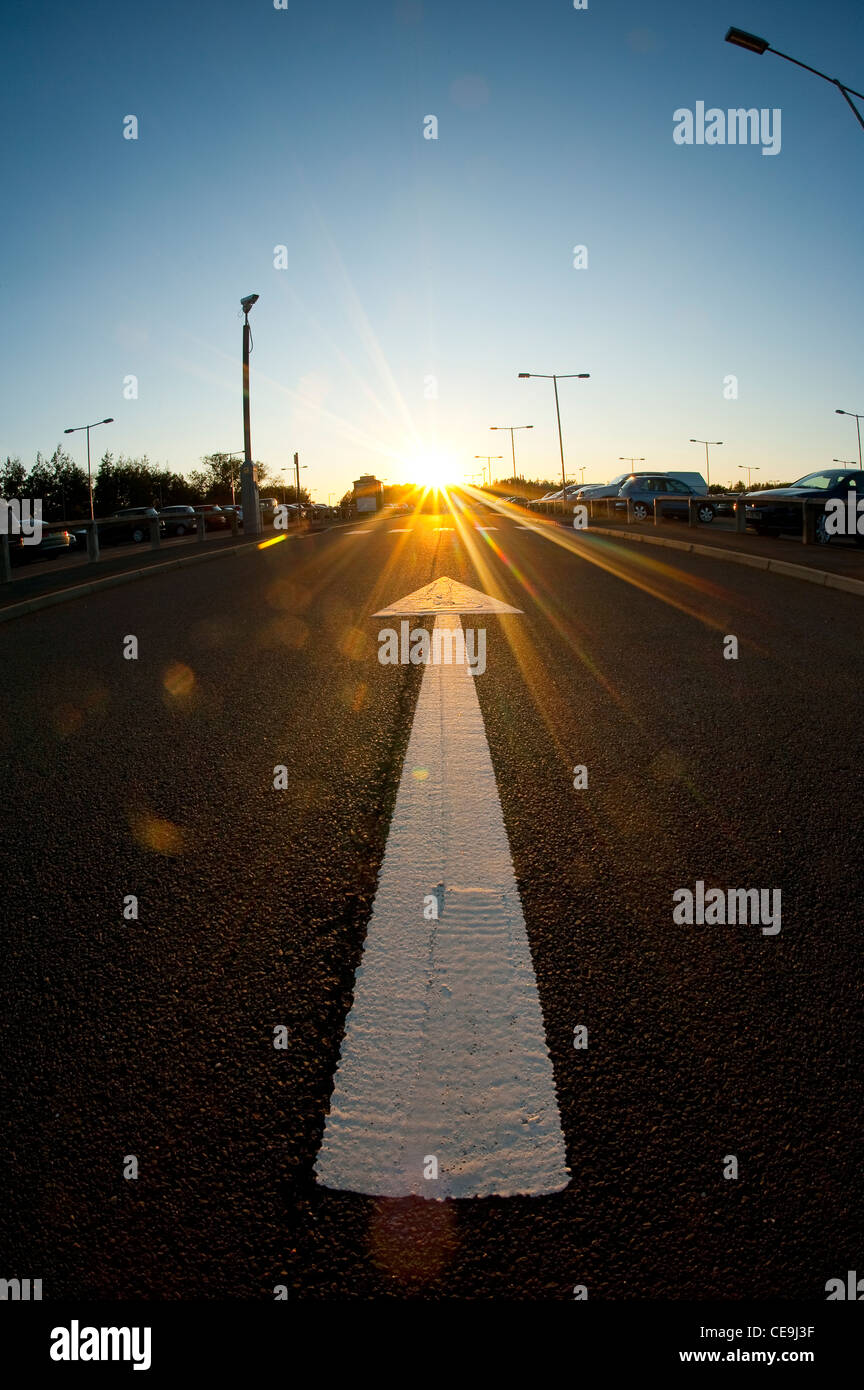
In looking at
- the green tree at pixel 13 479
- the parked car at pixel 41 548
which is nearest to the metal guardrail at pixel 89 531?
the parked car at pixel 41 548

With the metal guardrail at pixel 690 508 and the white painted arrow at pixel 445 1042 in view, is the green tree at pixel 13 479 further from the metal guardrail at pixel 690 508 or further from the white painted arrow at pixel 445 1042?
the white painted arrow at pixel 445 1042

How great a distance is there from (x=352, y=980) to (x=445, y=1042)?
33cm

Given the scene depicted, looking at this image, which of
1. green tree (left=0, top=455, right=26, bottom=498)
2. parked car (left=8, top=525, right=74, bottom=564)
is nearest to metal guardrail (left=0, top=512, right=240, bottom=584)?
parked car (left=8, top=525, right=74, bottom=564)

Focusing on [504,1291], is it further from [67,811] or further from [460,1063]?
[67,811]

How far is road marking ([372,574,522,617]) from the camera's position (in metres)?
8.48

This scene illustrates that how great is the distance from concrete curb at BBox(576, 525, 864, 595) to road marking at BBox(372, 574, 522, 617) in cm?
413

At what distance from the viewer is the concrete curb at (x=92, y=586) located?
9.70m

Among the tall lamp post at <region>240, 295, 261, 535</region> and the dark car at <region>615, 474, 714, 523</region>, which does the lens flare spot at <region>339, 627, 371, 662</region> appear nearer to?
the tall lamp post at <region>240, 295, 261, 535</region>

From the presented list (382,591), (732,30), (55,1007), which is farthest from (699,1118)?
(732,30)

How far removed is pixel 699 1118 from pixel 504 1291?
51 centimetres

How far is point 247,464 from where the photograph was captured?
85.8ft

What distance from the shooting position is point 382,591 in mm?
10227

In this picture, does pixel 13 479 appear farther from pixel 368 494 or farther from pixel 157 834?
pixel 157 834

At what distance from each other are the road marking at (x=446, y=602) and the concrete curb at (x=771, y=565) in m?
4.13
